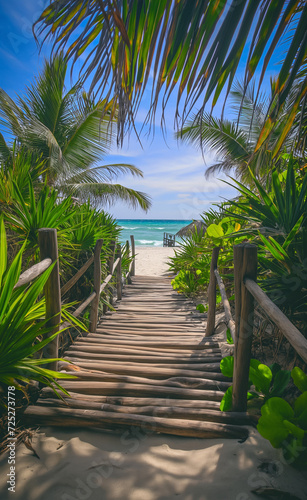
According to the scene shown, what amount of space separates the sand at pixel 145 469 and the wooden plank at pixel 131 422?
0.04 m

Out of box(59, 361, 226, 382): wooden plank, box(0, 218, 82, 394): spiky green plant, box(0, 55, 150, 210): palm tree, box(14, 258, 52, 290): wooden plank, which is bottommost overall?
box(59, 361, 226, 382): wooden plank

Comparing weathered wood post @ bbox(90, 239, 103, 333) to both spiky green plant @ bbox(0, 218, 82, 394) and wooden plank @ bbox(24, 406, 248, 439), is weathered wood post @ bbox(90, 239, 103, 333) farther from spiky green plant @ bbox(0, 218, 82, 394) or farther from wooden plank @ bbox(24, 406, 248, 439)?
spiky green plant @ bbox(0, 218, 82, 394)

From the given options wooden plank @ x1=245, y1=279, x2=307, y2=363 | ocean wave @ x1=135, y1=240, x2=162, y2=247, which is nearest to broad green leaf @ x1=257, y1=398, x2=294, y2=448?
wooden plank @ x1=245, y1=279, x2=307, y2=363

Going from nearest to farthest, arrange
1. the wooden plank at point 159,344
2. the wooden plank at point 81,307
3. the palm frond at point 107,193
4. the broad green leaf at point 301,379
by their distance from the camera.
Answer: the broad green leaf at point 301,379 < the wooden plank at point 81,307 < the wooden plank at point 159,344 < the palm frond at point 107,193

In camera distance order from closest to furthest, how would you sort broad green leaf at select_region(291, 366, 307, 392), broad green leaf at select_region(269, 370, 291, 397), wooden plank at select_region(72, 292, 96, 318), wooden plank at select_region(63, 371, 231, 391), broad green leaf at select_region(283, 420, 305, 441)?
broad green leaf at select_region(283, 420, 305, 441) < broad green leaf at select_region(291, 366, 307, 392) < broad green leaf at select_region(269, 370, 291, 397) < wooden plank at select_region(63, 371, 231, 391) < wooden plank at select_region(72, 292, 96, 318)

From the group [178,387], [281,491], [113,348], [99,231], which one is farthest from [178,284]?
[281,491]

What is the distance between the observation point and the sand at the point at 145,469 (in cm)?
121

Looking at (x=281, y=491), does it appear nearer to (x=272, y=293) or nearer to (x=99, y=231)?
(x=272, y=293)

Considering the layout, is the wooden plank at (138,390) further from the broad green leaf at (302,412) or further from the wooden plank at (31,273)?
the wooden plank at (31,273)

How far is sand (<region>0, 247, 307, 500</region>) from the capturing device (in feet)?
→ 3.96

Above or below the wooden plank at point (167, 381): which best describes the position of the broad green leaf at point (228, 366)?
above

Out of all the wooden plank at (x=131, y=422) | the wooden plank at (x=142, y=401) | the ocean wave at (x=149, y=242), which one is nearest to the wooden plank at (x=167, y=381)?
the wooden plank at (x=142, y=401)

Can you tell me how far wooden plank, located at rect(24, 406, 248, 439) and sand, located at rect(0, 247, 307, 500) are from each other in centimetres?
4

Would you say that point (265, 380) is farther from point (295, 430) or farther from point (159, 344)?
point (159, 344)
